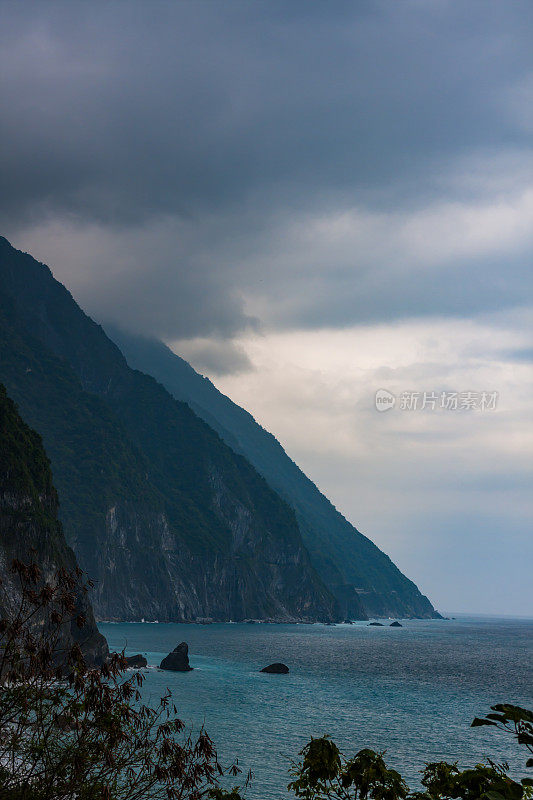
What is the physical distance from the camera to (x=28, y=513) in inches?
3681

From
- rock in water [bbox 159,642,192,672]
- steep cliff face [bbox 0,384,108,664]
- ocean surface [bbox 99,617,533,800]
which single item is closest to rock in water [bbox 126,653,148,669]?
ocean surface [bbox 99,617,533,800]

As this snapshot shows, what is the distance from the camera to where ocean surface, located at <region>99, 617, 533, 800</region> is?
49.9m

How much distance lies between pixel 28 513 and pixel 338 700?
46.9 metres

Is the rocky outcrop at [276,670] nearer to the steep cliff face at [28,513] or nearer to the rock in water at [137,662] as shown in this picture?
the rock in water at [137,662]

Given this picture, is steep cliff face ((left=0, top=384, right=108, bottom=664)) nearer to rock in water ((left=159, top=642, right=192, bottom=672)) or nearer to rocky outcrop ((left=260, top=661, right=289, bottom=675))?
rock in water ((left=159, top=642, right=192, bottom=672))

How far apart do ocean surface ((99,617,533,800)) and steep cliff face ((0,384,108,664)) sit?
38.7 feet

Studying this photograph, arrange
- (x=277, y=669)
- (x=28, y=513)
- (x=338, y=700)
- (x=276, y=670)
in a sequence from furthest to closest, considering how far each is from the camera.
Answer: (x=277, y=669)
(x=276, y=670)
(x=28, y=513)
(x=338, y=700)

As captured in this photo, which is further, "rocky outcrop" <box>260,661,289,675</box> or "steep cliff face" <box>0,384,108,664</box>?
"rocky outcrop" <box>260,661,289,675</box>

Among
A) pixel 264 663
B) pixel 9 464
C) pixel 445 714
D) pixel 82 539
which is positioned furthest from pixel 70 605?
pixel 82 539

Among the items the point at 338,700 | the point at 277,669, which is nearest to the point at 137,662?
the point at 277,669

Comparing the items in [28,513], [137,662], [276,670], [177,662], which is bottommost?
[276,670]

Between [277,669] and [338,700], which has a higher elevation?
[338,700]

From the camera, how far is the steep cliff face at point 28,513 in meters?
84.0

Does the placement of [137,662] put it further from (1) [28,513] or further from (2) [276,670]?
(1) [28,513]
